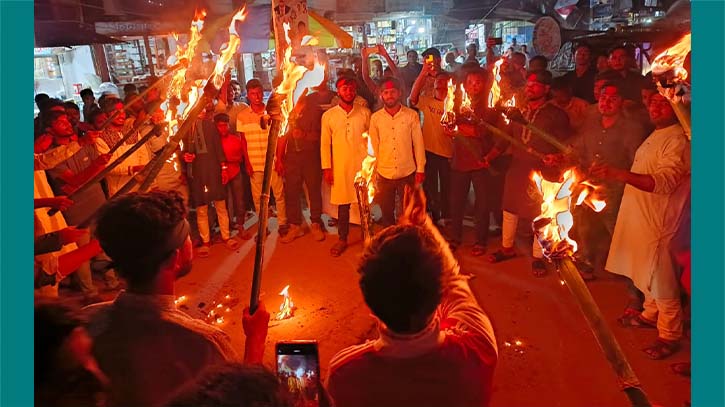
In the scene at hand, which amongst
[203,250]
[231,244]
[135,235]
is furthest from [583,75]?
[135,235]

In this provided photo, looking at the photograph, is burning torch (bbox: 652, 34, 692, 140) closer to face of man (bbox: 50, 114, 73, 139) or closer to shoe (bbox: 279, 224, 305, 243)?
face of man (bbox: 50, 114, 73, 139)

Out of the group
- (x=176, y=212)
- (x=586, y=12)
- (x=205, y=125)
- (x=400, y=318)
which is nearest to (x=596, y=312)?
(x=400, y=318)

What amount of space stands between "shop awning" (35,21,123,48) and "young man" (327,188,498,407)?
10910 mm

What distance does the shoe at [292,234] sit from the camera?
8352 millimetres

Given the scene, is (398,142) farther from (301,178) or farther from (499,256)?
(499,256)

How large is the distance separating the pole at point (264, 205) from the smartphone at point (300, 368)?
0.40 m

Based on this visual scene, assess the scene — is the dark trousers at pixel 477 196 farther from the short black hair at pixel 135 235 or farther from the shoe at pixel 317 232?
the short black hair at pixel 135 235

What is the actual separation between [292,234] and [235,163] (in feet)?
4.78

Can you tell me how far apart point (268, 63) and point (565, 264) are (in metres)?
17.5

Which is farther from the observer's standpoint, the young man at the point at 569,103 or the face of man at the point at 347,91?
the face of man at the point at 347,91

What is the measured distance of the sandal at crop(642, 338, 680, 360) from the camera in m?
4.72

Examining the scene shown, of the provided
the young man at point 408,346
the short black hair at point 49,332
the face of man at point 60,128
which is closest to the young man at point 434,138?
the face of man at point 60,128

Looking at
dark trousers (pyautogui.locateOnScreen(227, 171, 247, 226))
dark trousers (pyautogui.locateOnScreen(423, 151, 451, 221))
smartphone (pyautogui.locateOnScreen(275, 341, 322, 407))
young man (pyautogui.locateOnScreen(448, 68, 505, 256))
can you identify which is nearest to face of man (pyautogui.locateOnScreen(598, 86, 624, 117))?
young man (pyautogui.locateOnScreen(448, 68, 505, 256))

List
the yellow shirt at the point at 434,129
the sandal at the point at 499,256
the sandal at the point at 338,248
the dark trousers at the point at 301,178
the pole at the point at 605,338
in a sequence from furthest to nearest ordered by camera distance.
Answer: the dark trousers at the point at 301,178 → the yellow shirt at the point at 434,129 → the sandal at the point at 338,248 → the sandal at the point at 499,256 → the pole at the point at 605,338
